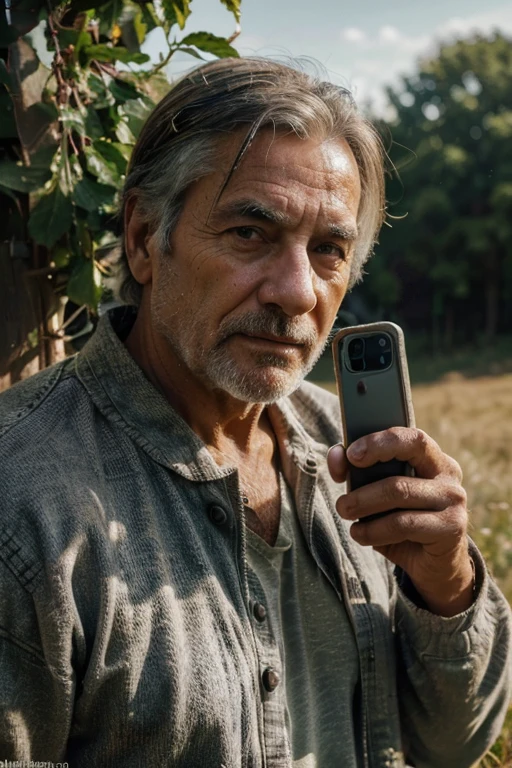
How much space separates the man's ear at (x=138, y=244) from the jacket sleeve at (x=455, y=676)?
113 centimetres

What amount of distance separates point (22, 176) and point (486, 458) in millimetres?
6990

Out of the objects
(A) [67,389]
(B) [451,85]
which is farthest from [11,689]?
(B) [451,85]

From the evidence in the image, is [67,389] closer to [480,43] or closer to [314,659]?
[314,659]

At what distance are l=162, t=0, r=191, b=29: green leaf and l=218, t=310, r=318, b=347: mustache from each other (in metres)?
0.99

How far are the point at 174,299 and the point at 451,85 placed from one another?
165ft

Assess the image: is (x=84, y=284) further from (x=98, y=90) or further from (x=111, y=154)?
(x=98, y=90)

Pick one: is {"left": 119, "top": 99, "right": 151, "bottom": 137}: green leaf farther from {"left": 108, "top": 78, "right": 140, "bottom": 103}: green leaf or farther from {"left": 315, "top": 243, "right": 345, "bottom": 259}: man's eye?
{"left": 315, "top": 243, "right": 345, "bottom": 259}: man's eye

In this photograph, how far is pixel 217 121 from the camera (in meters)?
2.17

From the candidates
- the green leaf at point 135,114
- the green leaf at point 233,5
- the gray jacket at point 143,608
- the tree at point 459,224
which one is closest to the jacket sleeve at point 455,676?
the gray jacket at point 143,608

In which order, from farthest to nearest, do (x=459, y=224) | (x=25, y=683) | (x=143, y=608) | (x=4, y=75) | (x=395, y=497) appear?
(x=459, y=224) → (x=4, y=75) → (x=395, y=497) → (x=143, y=608) → (x=25, y=683)

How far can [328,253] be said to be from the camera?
7.48 feet

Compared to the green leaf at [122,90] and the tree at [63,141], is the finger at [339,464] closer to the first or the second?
the tree at [63,141]

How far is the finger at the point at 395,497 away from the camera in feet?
6.53

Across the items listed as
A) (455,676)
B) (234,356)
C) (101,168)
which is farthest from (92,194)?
(455,676)
